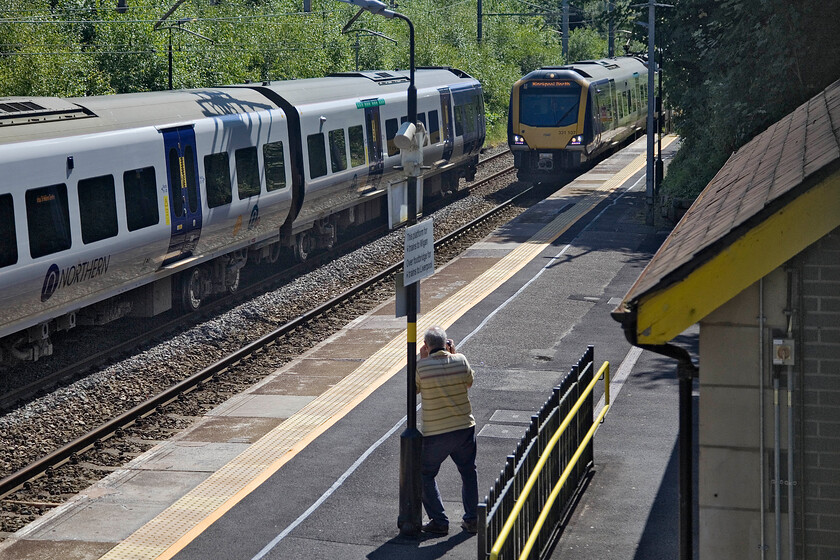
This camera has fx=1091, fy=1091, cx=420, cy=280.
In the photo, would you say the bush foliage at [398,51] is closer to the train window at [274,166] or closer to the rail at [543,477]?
the train window at [274,166]

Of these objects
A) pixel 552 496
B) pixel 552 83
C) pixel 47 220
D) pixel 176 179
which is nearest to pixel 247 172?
pixel 176 179

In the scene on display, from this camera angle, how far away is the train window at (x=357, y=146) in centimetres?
2339

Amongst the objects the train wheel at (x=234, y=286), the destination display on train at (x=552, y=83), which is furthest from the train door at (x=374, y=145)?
the destination display on train at (x=552, y=83)

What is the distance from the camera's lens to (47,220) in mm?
13336

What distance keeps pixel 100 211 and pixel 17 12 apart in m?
17.5

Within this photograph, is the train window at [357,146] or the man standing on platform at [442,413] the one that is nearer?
the man standing on platform at [442,413]

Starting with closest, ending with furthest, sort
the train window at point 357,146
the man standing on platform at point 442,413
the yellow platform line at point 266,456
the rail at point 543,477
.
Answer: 1. the rail at point 543,477
2. the man standing on platform at point 442,413
3. the yellow platform line at point 266,456
4. the train window at point 357,146

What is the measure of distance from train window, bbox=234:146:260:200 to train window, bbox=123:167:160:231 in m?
2.81

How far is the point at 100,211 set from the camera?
571 inches

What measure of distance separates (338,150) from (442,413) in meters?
14.3

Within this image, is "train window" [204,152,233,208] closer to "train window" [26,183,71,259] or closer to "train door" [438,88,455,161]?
"train window" [26,183,71,259]

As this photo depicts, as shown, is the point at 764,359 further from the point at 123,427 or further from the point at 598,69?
the point at 598,69

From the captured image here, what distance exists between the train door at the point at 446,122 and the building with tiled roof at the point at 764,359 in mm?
25405

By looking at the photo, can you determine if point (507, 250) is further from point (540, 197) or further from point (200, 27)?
point (200, 27)
